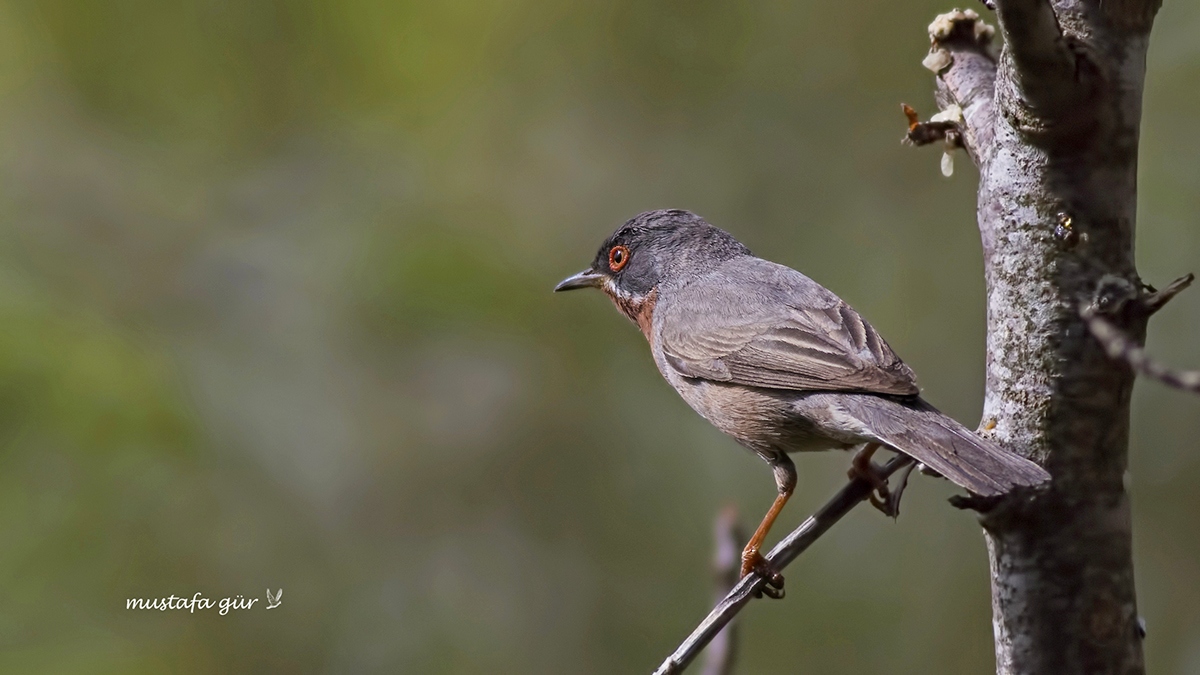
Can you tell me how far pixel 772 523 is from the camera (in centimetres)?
384

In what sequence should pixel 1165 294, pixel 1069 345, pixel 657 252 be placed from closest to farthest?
pixel 1165 294, pixel 1069 345, pixel 657 252

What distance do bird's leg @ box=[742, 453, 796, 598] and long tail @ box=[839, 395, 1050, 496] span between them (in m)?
0.48

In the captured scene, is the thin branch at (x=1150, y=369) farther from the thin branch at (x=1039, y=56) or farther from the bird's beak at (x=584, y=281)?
the bird's beak at (x=584, y=281)

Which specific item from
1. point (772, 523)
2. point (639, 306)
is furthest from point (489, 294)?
point (772, 523)

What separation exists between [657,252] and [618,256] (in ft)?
0.72

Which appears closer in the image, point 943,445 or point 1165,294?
point 1165,294

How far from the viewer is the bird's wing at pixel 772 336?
3689 millimetres

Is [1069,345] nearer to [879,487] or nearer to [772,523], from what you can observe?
[879,487]

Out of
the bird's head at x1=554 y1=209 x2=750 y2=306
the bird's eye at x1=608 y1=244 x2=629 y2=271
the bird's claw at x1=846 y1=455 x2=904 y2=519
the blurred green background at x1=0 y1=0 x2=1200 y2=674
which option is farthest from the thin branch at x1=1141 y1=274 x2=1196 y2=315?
the blurred green background at x1=0 y1=0 x2=1200 y2=674

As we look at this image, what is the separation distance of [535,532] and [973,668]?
290cm

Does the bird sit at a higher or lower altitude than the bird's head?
lower

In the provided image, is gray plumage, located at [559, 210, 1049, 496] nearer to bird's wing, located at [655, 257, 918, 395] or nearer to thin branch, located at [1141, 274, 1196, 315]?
bird's wing, located at [655, 257, 918, 395]

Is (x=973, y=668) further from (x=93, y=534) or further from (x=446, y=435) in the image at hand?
(x=93, y=534)

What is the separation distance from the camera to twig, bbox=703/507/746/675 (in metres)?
3.30
